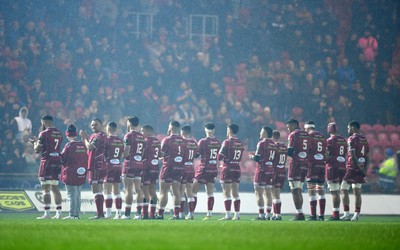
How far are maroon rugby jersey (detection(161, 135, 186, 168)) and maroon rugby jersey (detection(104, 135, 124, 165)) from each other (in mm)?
1493

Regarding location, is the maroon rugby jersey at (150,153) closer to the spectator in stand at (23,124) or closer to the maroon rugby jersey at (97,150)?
the maroon rugby jersey at (97,150)

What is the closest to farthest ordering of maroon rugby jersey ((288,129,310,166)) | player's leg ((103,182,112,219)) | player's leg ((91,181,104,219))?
player's leg ((91,181,104,219))
player's leg ((103,182,112,219))
maroon rugby jersey ((288,129,310,166))

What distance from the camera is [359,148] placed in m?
30.9

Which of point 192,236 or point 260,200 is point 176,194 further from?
point 192,236

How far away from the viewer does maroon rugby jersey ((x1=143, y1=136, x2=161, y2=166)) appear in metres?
29.8

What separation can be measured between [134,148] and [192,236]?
375 inches

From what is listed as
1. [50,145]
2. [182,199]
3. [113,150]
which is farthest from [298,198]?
[50,145]

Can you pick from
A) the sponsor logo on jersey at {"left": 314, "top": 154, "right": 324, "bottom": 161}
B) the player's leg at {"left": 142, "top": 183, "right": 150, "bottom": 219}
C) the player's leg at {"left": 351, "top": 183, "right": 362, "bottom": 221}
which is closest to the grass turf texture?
the player's leg at {"left": 142, "top": 183, "right": 150, "bottom": 219}

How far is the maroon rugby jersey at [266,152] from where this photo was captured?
30.9 metres

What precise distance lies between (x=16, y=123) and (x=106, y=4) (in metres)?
9.68

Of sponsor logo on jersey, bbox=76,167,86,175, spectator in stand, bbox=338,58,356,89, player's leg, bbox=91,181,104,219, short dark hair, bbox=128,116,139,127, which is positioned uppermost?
spectator in stand, bbox=338,58,356,89

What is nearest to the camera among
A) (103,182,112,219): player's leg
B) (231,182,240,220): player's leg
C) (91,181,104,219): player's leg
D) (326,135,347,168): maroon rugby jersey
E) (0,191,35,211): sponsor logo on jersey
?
(91,181,104,219): player's leg

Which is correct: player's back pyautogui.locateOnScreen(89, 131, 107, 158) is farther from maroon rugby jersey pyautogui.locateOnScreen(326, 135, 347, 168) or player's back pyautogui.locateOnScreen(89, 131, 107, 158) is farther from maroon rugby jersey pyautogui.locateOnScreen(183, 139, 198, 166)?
maroon rugby jersey pyautogui.locateOnScreen(326, 135, 347, 168)

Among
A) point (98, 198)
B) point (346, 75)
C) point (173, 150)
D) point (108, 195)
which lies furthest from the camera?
point (346, 75)
